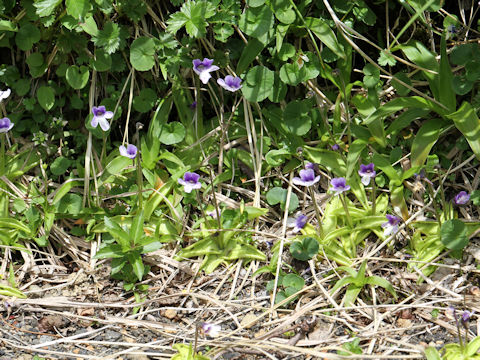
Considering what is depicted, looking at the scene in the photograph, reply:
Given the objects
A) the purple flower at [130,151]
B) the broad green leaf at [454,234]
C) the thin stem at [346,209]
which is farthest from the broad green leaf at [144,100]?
the broad green leaf at [454,234]

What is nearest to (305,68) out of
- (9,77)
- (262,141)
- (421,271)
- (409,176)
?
(262,141)

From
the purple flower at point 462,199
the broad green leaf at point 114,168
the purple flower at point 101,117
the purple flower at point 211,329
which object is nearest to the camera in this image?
the purple flower at point 211,329

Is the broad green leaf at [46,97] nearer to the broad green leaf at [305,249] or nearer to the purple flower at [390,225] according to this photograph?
the broad green leaf at [305,249]

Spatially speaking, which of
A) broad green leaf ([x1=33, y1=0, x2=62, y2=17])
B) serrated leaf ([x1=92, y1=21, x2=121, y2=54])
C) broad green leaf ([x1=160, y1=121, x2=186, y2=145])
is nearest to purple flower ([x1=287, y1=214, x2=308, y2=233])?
broad green leaf ([x1=160, y1=121, x2=186, y2=145])

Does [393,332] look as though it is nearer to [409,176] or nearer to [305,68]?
[409,176]

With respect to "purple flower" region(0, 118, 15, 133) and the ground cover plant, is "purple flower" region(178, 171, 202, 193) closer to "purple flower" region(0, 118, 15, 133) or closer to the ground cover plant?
the ground cover plant

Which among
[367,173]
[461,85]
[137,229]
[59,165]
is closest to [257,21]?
[367,173]

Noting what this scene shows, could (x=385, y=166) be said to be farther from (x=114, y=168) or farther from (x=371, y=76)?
(x=114, y=168)
